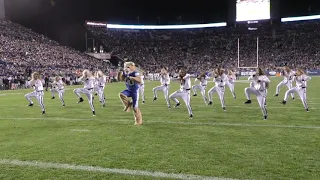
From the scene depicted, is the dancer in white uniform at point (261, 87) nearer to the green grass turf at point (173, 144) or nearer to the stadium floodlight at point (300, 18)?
the green grass turf at point (173, 144)

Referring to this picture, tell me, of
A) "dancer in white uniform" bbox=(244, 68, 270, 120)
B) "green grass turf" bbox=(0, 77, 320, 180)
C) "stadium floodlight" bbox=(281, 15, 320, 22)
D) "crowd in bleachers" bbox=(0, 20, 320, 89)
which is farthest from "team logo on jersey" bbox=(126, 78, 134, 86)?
"stadium floodlight" bbox=(281, 15, 320, 22)

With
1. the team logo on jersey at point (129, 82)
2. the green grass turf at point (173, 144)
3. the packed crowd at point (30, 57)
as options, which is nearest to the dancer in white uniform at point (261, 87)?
the green grass turf at point (173, 144)

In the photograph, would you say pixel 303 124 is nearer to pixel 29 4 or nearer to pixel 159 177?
pixel 159 177

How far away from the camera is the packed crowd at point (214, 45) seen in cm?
7056

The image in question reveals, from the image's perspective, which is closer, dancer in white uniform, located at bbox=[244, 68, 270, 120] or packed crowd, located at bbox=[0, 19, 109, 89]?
dancer in white uniform, located at bbox=[244, 68, 270, 120]

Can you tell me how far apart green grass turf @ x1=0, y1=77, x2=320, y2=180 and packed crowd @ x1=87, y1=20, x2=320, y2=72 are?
57283mm

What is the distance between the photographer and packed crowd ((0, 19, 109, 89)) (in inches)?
1657

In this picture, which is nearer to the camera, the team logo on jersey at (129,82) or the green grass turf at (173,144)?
the green grass turf at (173,144)

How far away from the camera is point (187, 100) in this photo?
494 inches

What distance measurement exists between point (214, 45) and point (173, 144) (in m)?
75.0

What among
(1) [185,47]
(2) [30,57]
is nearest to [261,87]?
(2) [30,57]

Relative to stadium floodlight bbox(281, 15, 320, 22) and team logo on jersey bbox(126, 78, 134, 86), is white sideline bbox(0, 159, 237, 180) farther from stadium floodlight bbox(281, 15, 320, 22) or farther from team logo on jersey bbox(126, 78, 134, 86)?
stadium floodlight bbox(281, 15, 320, 22)

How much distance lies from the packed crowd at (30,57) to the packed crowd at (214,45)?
54.7ft

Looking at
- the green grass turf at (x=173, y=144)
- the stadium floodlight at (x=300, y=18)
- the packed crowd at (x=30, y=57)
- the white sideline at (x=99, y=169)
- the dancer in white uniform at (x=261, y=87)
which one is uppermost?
the stadium floodlight at (x=300, y=18)
